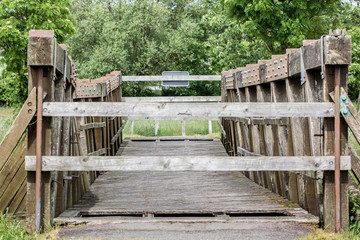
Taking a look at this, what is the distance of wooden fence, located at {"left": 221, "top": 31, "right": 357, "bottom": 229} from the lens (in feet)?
13.7

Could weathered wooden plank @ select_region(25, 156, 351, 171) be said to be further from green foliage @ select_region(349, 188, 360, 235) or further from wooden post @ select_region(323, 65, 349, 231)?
green foliage @ select_region(349, 188, 360, 235)

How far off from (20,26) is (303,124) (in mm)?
12298

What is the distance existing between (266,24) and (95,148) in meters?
7.62

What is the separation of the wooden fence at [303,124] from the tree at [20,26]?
8955mm

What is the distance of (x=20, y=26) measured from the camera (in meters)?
14.6

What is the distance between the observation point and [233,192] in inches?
243

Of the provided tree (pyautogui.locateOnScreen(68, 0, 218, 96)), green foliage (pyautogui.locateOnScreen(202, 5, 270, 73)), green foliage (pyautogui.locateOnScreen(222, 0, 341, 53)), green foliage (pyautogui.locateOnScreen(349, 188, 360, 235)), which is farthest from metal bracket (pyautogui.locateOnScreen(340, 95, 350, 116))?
tree (pyautogui.locateOnScreen(68, 0, 218, 96))

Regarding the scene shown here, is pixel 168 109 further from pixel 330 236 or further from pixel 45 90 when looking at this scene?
pixel 330 236

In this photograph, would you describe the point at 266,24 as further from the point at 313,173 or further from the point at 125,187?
the point at 313,173

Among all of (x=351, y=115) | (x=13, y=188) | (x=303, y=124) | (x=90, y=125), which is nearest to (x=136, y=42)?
(x=90, y=125)

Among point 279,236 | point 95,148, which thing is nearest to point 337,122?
point 279,236

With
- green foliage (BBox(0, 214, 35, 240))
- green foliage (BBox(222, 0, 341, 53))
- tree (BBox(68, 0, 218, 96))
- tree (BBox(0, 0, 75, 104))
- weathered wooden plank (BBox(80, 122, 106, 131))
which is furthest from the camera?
tree (BBox(68, 0, 218, 96))

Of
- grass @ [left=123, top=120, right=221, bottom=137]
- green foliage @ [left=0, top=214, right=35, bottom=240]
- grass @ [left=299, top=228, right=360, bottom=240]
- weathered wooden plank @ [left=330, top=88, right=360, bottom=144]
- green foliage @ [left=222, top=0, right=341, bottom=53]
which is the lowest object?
grass @ [left=299, top=228, right=360, bottom=240]

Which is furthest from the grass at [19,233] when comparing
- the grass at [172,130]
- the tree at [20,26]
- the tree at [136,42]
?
the tree at [136,42]
